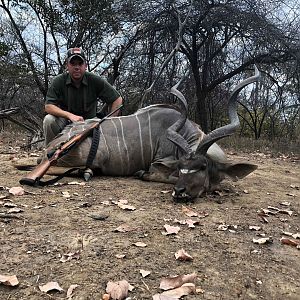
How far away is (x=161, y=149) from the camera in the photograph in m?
4.31

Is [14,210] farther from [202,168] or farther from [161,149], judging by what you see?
[161,149]

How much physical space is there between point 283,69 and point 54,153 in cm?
644

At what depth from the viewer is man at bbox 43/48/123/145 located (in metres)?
4.64

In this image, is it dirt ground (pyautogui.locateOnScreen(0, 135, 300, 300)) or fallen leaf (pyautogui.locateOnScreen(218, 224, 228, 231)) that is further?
fallen leaf (pyautogui.locateOnScreen(218, 224, 228, 231))

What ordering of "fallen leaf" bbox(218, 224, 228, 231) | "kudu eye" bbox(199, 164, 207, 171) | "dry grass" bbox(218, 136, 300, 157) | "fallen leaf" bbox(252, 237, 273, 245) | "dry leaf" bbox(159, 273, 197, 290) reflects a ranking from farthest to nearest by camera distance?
"dry grass" bbox(218, 136, 300, 157)
"kudu eye" bbox(199, 164, 207, 171)
"fallen leaf" bbox(218, 224, 228, 231)
"fallen leaf" bbox(252, 237, 273, 245)
"dry leaf" bbox(159, 273, 197, 290)

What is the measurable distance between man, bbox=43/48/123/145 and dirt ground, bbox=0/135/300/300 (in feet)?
3.49

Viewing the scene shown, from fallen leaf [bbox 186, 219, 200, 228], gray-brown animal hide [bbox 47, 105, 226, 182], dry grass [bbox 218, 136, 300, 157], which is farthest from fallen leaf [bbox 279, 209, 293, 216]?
dry grass [bbox 218, 136, 300, 157]

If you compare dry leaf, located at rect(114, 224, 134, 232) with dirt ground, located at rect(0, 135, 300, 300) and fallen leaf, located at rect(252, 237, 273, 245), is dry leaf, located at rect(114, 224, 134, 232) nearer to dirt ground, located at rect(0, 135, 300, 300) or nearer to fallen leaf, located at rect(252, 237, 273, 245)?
dirt ground, located at rect(0, 135, 300, 300)

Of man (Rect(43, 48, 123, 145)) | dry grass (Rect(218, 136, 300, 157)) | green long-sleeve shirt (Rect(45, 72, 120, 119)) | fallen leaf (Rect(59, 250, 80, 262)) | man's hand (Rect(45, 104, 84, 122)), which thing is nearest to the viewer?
fallen leaf (Rect(59, 250, 80, 262))

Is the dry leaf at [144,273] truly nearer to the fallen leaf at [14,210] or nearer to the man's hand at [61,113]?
the fallen leaf at [14,210]

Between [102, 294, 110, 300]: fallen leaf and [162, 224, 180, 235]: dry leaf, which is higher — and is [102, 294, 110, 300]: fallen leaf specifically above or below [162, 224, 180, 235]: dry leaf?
below

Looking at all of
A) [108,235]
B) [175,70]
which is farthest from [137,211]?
[175,70]

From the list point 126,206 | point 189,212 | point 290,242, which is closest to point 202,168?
point 189,212

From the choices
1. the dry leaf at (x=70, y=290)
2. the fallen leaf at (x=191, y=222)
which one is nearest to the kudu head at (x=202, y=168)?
the fallen leaf at (x=191, y=222)
